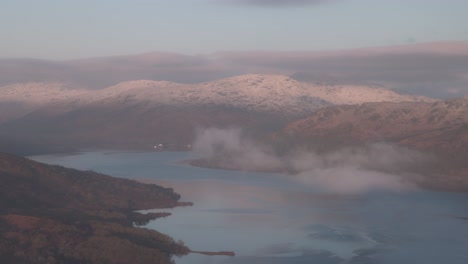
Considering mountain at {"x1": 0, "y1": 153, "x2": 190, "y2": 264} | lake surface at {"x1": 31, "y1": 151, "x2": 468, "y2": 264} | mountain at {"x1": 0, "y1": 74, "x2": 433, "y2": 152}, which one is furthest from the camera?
mountain at {"x1": 0, "y1": 74, "x2": 433, "y2": 152}

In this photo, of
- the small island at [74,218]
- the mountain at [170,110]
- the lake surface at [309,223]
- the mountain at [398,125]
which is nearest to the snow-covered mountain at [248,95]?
the mountain at [170,110]

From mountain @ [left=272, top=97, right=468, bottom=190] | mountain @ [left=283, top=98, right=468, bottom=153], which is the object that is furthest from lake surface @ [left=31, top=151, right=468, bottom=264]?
mountain @ [left=283, top=98, right=468, bottom=153]

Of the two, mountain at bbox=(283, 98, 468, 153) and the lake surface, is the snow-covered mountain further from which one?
the lake surface

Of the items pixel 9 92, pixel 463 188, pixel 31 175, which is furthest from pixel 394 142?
pixel 9 92

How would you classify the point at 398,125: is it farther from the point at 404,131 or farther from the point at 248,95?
the point at 248,95

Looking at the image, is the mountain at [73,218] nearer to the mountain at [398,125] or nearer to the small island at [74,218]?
the small island at [74,218]

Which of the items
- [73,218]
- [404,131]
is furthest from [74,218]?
[404,131]

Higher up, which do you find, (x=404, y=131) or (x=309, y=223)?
(x=404, y=131)
